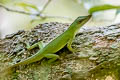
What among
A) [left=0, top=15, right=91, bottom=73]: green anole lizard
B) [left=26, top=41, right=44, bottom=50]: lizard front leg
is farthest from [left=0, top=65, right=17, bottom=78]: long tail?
[left=26, top=41, right=44, bottom=50]: lizard front leg

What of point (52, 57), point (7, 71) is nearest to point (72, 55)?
point (52, 57)

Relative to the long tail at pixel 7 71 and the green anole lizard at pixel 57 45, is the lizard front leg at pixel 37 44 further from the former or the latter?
the long tail at pixel 7 71

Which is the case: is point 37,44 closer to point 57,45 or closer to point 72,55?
point 57,45

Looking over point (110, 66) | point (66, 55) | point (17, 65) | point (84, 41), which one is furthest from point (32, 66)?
point (110, 66)

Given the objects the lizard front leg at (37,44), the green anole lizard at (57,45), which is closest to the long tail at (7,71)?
the green anole lizard at (57,45)

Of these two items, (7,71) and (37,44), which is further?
(37,44)

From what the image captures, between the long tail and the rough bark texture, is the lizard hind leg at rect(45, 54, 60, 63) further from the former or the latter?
the long tail
